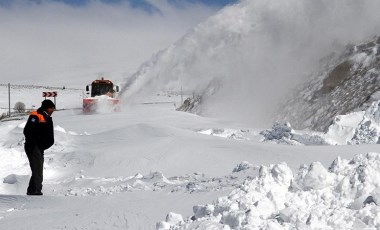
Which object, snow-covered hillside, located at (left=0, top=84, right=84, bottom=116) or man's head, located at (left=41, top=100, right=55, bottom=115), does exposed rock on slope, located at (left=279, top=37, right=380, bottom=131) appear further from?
snow-covered hillside, located at (left=0, top=84, right=84, bottom=116)

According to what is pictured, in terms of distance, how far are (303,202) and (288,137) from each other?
704cm

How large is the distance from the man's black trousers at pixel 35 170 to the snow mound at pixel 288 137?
5.08 metres

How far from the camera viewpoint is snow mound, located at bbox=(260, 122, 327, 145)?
1002 centimetres

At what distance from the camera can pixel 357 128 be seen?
9672 mm

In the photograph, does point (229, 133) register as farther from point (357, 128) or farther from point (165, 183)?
point (165, 183)

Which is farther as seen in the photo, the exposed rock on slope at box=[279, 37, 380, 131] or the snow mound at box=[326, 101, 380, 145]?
the exposed rock on slope at box=[279, 37, 380, 131]

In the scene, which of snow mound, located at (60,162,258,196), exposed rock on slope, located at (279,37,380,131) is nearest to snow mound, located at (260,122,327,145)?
exposed rock on slope, located at (279,37,380,131)

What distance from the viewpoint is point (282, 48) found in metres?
16.8

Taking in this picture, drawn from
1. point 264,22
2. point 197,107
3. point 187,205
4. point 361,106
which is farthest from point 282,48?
point 187,205

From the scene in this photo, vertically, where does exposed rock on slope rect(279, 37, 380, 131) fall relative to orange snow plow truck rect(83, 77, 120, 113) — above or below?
above

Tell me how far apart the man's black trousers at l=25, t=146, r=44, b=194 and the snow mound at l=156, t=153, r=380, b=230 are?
12.2 feet

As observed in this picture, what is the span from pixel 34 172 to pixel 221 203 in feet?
13.1

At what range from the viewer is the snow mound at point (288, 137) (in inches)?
395

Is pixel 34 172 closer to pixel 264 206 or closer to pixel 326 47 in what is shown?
pixel 264 206
